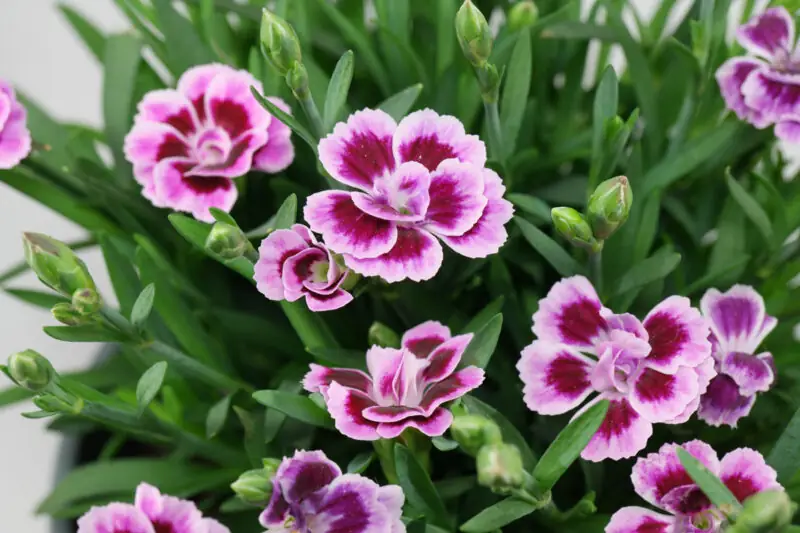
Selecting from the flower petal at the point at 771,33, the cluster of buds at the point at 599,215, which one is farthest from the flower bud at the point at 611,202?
the flower petal at the point at 771,33

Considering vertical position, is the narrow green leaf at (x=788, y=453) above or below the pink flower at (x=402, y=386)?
below

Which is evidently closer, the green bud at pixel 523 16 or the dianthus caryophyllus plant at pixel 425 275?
the dianthus caryophyllus plant at pixel 425 275

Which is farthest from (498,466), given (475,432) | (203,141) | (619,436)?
(203,141)

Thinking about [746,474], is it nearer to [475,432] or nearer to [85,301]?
[475,432]

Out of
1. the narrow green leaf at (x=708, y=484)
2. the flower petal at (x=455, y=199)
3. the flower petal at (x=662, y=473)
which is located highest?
the flower petal at (x=455, y=199)

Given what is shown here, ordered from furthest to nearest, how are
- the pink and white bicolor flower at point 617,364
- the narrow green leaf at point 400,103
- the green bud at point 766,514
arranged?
the narrow green leaf at point 400,103 < the pink and white bicolor flower at point 617,364 < the green bud at point 766,514

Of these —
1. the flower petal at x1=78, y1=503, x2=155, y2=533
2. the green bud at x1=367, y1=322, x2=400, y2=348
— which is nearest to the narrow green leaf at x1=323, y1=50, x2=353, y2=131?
the green bud at x1=367, y1=322, x2=400, y2=348

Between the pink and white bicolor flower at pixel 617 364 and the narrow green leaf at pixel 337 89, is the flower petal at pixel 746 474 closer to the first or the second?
the pink and white bicolor flower at pixel 617 364
